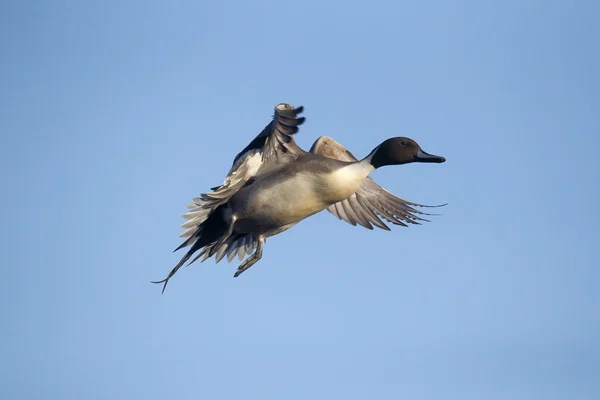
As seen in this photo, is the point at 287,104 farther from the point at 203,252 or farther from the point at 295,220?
the point at 203,252

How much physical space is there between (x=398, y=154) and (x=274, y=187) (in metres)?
1.47

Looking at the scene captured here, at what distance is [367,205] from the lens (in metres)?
11.7

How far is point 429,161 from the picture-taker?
34.9ft

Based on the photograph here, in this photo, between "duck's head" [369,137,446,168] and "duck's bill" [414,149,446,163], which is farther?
"duck's bill" [414,149,446,163]

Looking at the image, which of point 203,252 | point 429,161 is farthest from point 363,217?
point 203,252

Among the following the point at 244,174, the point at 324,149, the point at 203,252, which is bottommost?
the point at 203,252

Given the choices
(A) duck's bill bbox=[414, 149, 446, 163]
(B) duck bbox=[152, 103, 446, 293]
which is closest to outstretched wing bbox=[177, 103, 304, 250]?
(B) duck bbox=[152, 103, 446, 293]

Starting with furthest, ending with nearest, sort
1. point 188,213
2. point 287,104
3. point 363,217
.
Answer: point 363,217 < point 188,213 < point 287,104

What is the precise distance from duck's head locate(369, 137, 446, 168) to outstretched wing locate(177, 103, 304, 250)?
86 cm

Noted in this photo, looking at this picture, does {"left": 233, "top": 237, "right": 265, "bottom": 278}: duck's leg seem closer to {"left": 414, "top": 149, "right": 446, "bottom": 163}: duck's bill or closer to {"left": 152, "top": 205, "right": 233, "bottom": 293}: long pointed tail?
{"left": 152, "top": 205, "right": 233, "bottom": 293}: long pointed tail

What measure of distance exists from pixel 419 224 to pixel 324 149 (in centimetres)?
144

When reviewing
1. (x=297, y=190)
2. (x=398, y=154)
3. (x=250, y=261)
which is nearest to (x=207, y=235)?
(x=250, y=261)

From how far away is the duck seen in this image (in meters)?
9.95

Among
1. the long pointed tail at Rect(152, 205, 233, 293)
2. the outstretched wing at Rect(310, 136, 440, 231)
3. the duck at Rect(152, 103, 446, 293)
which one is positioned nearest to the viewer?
the duck at Rect(152, 103, 446, 293)
